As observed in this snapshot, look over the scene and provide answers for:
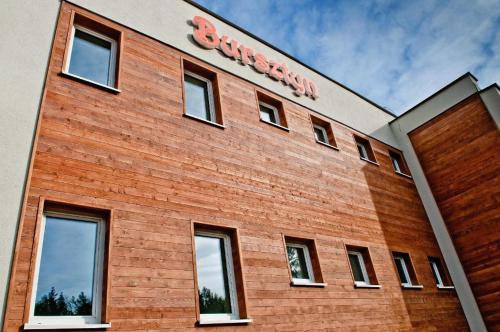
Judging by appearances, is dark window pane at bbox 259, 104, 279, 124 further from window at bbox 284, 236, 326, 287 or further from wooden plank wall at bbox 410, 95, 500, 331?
wooden plank wall at bbox 410, 95, 500, 331

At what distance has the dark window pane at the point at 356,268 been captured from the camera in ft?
26.9

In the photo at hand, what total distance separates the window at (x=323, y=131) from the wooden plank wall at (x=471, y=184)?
427 cm

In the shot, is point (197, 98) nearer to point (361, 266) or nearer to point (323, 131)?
point (323, 131)

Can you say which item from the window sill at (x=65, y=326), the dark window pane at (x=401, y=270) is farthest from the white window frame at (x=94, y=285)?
the dark window pane at (x=401, y=270)

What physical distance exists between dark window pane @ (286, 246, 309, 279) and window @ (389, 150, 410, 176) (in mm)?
6513

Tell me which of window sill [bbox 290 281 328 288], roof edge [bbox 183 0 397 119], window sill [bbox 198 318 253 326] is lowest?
window sill [bbox 198 318 253 326]

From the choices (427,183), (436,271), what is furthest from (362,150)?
(436,271)

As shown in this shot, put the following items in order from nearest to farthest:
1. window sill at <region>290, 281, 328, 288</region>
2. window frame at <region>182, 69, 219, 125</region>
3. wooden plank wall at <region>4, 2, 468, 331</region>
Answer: wooden plank wall at <region>4, 2, 468, 331</region>, window sill at <region>290, 281, 328, 288</region>, window frame at <region>182, 69, 219, 125</region>

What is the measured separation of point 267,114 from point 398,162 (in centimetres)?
606

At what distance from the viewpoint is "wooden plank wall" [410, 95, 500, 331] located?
33.0 ft

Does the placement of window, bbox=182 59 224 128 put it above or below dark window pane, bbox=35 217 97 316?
above

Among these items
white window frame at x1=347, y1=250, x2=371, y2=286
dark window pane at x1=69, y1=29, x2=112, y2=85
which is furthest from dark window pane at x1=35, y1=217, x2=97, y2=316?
white window frame at x1=347, y1=250, x2=371, y2=286

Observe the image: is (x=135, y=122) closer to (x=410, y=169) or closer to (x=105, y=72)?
(x=105, y=72)

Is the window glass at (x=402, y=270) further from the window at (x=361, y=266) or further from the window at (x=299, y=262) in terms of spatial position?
the window at (x=299, y=262)
